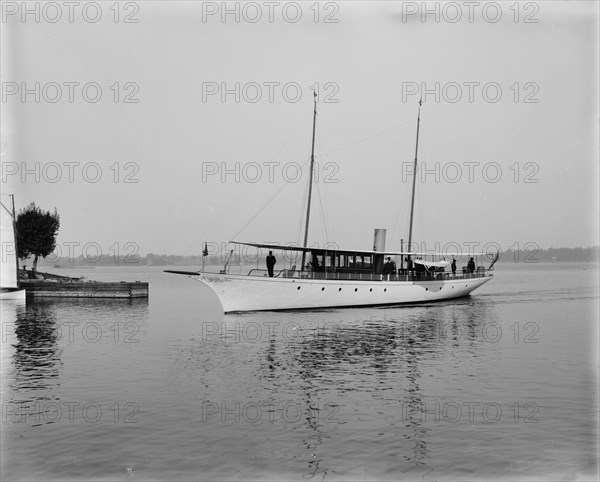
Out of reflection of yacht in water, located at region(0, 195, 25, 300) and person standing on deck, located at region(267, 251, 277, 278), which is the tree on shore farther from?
person standing on deck, located at region(267, 251, 277, 278)

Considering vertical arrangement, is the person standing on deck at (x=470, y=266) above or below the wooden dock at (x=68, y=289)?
above

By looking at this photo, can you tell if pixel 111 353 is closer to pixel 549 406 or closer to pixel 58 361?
pixel 58 361

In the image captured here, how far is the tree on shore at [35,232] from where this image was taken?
85062 millimetres

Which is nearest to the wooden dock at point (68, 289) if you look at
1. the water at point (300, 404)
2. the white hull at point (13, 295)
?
the white hull at point (13, 295)

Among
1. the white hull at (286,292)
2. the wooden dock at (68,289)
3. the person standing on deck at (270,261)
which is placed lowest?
the wooden dock at (68,289)

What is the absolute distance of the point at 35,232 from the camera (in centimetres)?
8581

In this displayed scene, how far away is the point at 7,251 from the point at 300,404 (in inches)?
1674

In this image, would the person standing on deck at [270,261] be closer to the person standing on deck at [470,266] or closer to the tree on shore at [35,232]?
the person standing on deck at [470,266]

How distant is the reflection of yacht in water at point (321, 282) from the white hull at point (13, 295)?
825 inches

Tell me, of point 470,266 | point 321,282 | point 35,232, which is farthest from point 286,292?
point 35,232

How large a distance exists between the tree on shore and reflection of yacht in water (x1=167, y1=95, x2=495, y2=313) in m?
48.4

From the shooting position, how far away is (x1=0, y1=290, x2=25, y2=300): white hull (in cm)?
5619

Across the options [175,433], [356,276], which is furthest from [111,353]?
[356,276]

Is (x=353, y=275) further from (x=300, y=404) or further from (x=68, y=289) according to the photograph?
(x=68, y=289)
